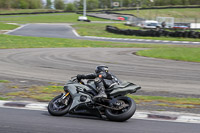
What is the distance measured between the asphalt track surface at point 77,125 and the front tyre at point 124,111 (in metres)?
0.12

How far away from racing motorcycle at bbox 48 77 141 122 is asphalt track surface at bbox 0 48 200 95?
3972 mm

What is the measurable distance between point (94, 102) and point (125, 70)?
25.1 feet

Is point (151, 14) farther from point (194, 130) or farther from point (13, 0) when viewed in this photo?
point (194, 130)

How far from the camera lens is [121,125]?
6.03m

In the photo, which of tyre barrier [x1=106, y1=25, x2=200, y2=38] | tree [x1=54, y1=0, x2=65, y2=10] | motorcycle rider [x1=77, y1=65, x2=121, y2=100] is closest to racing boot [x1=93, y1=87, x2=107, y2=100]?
motorcycle rider [x1=77, y1=65, x2=121, y2=100]

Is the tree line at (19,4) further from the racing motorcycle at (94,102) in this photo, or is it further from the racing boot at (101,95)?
the racing boot at (101,95)

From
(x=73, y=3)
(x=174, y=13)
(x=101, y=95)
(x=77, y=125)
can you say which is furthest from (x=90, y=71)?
(x=73, y=3)

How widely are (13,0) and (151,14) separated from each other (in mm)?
64483

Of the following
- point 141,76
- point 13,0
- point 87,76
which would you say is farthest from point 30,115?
point 13,0

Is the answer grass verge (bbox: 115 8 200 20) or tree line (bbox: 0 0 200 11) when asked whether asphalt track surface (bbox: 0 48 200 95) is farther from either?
tree line (bbox: 0 0 200 11)

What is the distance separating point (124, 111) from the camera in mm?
6152

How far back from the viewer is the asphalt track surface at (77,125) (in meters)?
5.67

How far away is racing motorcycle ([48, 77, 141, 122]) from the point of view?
611 centimetres

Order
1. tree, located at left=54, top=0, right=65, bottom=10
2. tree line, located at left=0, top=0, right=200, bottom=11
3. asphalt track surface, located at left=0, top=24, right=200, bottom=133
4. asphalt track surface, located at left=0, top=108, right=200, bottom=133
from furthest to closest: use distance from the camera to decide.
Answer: tree, located at left=54, top=0, right=65, bottom=10 → tree line, located at left=0, top=0, right=200, bottom=11 → asphalt track surface, located at left=0, top=24, right=200, bottom=133 → asphalt track surface, located at left=0, top=108, right=200, bottom=133
